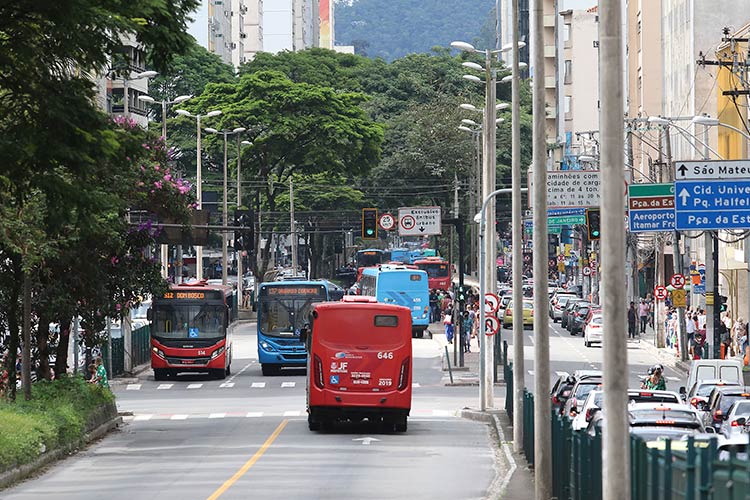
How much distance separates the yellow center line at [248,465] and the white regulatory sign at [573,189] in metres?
9.01

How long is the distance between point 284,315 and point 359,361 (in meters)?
20.1

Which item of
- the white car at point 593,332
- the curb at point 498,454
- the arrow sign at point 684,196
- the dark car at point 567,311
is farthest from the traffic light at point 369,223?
the dark car at point 567,311

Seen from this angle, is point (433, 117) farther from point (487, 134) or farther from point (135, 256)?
point (135, 256)

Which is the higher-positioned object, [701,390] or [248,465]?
[701,390]

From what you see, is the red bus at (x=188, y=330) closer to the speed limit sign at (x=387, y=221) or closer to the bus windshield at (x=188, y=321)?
the bus windshield at (x=188, y=321)

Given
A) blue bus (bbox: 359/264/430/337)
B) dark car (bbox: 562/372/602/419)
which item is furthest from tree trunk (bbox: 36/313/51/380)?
blue bus (bbox: 359/264/430/337)

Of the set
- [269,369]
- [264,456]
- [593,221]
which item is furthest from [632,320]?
[264,456]

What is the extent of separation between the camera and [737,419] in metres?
28.8

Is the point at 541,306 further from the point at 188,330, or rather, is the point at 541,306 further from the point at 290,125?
the point at 290,125

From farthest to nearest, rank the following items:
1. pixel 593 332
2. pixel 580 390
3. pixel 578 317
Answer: pixel 578 317, pixel 593 332, pixel 580 390

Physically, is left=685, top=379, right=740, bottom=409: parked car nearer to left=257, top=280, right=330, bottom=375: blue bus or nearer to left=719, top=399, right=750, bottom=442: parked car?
left=719, top=399, right=750, bottom=442: parked car

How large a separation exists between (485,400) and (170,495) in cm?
1751

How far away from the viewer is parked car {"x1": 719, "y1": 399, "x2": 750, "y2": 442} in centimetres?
2807

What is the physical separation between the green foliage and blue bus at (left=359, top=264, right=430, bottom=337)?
131 ft
